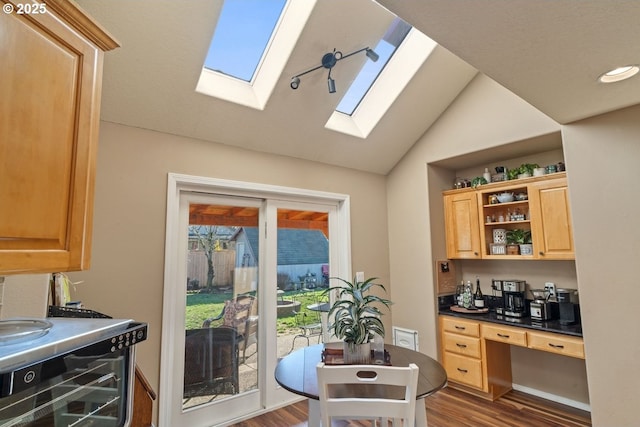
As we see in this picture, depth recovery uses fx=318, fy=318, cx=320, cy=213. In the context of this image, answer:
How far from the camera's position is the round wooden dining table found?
1618 mm

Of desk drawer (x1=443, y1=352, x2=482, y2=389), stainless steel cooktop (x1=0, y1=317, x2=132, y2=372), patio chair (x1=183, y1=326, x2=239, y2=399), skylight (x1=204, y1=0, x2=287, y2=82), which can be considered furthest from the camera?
desk drawer (x1=443, y1=352, x2=482, y2=389)

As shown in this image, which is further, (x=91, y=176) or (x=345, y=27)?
(x=345, y=27)

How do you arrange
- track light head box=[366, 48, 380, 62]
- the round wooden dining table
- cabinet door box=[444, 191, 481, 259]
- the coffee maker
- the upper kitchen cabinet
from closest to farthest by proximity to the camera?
the upper kitchen cabinet
the round wooden dining table
track light head box=[366, 48, 380, 62]
the coffee maker
cabinet door box=[444, 191, 481, 259]

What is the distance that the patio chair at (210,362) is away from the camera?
2604 mm

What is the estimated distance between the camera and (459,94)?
3.43 metres

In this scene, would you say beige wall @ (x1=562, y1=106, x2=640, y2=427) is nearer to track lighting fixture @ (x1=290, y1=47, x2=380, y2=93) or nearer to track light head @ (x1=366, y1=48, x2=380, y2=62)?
track light head @ (x1=366, y1=48, x2=380, y2=62)

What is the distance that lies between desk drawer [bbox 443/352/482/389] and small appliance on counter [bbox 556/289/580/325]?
2.82ft

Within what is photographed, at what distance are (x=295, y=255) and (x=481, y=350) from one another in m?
2.04

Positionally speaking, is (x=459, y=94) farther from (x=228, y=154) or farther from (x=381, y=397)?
(x=381, y=397)

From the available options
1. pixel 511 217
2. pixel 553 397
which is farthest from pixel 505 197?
pixel 553 397

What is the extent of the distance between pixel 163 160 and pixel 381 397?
222 cm

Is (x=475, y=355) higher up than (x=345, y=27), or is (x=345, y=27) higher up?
(x=345, y=27)

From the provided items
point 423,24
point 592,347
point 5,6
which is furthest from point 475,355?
point 5,6

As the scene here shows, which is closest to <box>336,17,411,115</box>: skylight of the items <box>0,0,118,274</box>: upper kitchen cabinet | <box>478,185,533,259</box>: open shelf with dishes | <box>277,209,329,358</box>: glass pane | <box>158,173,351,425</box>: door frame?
<box>158,173,351,425</box>: door frame
